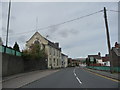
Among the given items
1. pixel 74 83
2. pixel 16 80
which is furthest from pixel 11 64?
pixel 74 83

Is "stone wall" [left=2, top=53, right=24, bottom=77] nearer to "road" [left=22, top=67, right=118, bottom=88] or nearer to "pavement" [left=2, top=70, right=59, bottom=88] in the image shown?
"pavement" [left=2, top=70, right=59, bottom=88]

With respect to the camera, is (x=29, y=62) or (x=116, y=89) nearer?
(x=116, y=89)

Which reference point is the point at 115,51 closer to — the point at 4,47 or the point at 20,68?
the point at 20,68

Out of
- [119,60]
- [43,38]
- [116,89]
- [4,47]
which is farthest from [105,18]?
[43,38]

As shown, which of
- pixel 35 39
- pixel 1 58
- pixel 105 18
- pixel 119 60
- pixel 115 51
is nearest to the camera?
pixel 1 58

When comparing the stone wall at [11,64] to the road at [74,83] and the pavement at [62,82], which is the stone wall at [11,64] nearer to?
the pavement at [62,82]

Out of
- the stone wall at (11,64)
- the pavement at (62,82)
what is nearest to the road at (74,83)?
the pavement at (62,82)

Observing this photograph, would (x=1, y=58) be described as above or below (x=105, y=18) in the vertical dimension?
below

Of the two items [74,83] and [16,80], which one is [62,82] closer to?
[74,83]

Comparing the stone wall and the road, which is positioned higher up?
the stone wall

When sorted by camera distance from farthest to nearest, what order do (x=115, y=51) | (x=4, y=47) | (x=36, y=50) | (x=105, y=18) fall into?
(x=115, y=51) → (x=36, y=50) → (x=105, y=18) → (x=4, y=47)

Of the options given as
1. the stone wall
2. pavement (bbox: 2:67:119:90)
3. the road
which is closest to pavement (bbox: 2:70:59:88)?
pavement (bbox: 2:67:119:90)

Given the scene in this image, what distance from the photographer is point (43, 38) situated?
212ft

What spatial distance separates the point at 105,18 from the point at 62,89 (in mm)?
17002
